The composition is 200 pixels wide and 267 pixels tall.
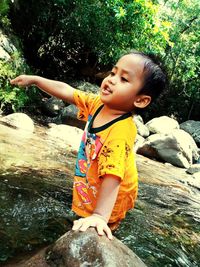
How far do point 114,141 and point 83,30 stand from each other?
11.9 metres

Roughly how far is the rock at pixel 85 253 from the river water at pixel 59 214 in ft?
1.25

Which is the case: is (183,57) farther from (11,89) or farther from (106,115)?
(106,115)

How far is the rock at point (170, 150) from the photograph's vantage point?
11.2m

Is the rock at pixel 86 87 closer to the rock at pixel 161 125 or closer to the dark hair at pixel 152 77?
the rock at pixel 161 125

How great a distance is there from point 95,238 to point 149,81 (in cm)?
108

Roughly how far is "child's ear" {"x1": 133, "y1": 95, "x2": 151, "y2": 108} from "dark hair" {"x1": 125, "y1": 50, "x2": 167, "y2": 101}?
0.03 m

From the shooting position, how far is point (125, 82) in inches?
98.3

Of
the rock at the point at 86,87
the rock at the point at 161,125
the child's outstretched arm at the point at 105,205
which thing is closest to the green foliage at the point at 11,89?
the rock at the point at 86,87

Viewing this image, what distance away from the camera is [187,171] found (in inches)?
401

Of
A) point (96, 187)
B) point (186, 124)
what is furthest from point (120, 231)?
point (186, 124)

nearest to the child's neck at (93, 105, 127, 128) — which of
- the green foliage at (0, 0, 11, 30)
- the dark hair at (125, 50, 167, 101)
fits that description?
the dark hair at (125, 50, 167, 101)

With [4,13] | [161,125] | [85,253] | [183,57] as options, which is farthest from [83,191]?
[183,57]

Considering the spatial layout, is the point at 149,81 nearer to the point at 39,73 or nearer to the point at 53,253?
the point at 53,253

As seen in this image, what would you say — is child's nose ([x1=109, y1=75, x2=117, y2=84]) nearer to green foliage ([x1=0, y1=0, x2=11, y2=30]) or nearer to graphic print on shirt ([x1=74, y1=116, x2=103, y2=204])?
graphic print on shirt ([x1=74, y1=116, x2=103, y2=204])
